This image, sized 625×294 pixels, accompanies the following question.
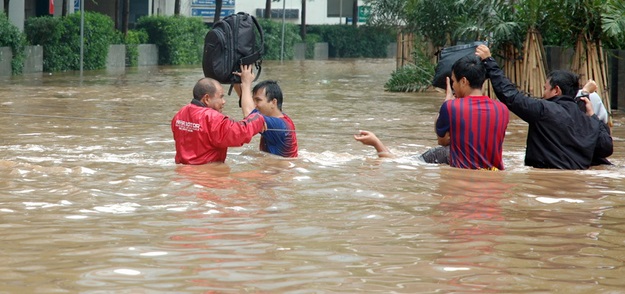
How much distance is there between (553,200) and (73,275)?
416 centimetres

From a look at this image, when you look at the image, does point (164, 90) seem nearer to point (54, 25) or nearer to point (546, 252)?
point (54, 25)

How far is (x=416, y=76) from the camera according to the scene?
25500 millimetres

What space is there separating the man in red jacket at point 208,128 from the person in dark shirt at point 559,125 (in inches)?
80.6

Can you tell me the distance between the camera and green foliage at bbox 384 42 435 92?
82.6 feet

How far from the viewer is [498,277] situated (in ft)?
19.1

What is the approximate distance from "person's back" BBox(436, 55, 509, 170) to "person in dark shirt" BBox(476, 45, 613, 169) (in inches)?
9.2

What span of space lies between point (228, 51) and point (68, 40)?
26.6m

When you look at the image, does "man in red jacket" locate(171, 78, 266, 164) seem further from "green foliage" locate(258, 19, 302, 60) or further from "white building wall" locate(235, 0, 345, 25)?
"white building wall" locate(235, 0, 345, 25)

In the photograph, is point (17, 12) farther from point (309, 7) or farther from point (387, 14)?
point (309, 7)

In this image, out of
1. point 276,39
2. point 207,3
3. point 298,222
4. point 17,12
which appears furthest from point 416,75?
point 207,3

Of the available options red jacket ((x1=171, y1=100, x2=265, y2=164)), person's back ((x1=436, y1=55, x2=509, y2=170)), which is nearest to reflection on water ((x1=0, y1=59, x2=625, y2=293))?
red jacket ((x1=171, y1=100, x2=265, y2=164))

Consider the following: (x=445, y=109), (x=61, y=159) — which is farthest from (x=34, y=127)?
(x=445, y=109)

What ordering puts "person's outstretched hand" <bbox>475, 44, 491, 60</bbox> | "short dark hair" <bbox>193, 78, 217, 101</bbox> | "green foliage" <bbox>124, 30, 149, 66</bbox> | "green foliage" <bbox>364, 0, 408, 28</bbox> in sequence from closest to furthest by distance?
"person's outstretched hand" <bbox>475, 44, 491, 60</bbox> → "short dark hair" <bbox>193, 78, 217, 101</bbox> → "green foliage" <bbox>364, 0, 408, 28</bbox> → "green foliage" <bbox>124, 30, 149, 66</bbox>

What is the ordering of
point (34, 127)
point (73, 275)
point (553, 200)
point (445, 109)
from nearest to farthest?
point (73, 275), point (553, 200), point (445, 109), point (34, 127)
